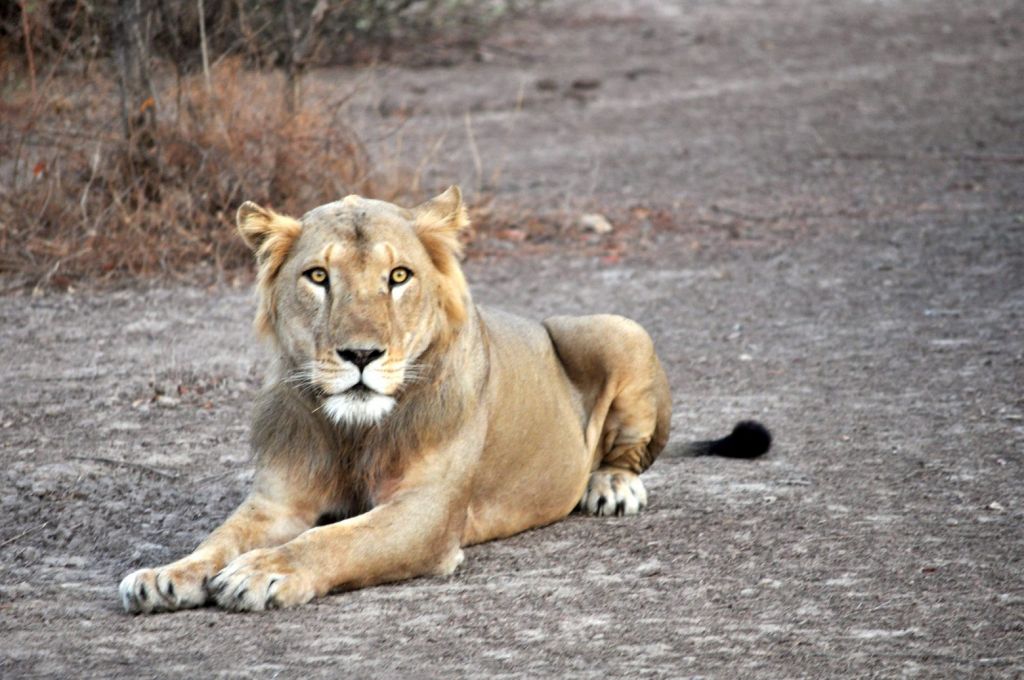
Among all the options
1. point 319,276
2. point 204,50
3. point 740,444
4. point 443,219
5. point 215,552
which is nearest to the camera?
point 215,552

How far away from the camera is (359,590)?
12.9 ft

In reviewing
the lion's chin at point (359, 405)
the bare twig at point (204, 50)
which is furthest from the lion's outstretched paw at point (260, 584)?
the bare twig at point (204, 50)

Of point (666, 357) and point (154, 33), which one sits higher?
point (154, 33)

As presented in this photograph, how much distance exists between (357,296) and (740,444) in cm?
190

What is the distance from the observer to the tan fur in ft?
12.5

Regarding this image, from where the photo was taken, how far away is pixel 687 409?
6387mm

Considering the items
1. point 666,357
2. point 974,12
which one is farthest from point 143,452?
point 974,12

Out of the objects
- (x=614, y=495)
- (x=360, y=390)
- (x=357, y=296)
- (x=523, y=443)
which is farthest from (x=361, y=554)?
(x=614, y=495)

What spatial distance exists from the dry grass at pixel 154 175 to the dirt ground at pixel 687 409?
37cm

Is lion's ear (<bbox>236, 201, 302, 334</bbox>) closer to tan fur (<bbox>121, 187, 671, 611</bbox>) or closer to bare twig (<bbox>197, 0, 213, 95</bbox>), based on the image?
tan fur (<bbox>121, 187, 671, 611</bbox>)

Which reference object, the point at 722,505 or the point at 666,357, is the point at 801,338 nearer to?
the point at 666,357

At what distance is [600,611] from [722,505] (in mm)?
1198

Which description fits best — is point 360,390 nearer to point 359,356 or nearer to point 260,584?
point 359,356

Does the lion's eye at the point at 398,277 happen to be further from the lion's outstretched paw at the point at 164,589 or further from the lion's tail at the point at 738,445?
the lion's tail at the point at 738,445
